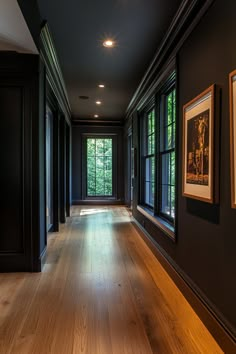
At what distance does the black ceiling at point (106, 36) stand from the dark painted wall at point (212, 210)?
0.58 meters

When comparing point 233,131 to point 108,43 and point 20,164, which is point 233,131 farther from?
point 108,43

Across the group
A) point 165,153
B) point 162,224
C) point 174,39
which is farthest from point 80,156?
point 174,39

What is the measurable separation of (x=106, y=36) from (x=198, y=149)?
2.00 m

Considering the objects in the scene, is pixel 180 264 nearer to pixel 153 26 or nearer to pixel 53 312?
pixel 53 312

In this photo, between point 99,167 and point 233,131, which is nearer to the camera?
point 233,131

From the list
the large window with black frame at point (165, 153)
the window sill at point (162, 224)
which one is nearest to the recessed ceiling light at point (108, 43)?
the large window with black frame at point (165, 153)

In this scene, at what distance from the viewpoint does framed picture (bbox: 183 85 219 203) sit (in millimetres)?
2133

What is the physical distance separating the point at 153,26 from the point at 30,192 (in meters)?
2.30

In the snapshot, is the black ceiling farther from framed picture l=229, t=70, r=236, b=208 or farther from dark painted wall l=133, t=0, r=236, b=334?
framed picture l=229, t=70, r=236, b=208

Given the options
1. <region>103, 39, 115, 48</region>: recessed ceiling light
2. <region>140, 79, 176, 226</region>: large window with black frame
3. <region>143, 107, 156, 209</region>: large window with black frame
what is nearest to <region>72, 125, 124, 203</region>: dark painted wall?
<region>143, 107, 156, 209</region>: large window with black frame

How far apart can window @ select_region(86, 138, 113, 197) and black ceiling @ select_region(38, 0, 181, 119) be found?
13.4ft

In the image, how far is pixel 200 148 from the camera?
238cm

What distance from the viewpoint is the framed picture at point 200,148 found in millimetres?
2133

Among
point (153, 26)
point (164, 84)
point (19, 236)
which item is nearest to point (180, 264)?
point (19, 236)
